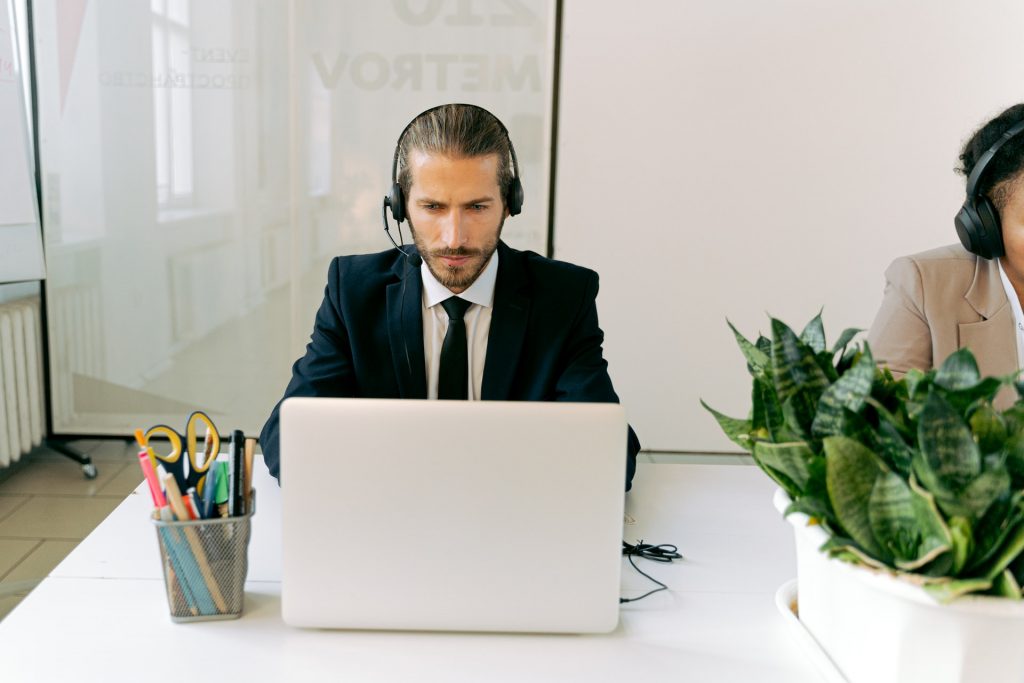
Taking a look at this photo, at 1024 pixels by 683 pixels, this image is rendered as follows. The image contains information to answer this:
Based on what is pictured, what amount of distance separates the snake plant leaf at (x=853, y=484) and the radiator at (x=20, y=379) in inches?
122

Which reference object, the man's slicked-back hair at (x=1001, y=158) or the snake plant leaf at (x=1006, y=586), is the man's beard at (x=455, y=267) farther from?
the snake plant leaf at (x=1006, y=586)

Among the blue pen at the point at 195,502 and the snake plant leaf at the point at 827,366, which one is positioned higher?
the snake plant leaf at the point at 827,366

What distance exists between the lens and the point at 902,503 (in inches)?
35.1

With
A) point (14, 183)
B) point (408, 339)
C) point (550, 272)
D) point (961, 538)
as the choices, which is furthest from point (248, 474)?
point (14, 183)

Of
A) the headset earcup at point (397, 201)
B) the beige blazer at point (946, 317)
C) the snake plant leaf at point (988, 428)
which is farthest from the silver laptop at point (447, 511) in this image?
the beige blazer at point (946, 317)

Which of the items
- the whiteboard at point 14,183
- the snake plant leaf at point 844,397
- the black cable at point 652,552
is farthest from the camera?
the whiteboard at point 14,183

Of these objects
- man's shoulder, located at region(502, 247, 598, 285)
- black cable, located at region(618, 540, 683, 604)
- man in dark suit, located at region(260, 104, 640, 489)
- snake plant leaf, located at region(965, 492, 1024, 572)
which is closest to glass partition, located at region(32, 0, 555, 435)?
man's shoulder, located at region(502, 247, 598, 285)

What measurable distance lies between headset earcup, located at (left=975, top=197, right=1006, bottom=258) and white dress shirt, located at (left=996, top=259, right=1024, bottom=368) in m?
0.10

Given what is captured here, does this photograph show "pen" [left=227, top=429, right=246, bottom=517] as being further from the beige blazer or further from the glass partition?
the glass partition

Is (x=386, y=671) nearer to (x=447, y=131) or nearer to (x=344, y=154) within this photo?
(x=447, y=131)

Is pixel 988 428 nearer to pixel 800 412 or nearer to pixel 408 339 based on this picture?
pixel 800 412

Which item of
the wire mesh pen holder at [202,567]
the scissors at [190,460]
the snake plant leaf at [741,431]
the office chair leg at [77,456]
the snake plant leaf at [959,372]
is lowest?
the office chair leg at [77,456]

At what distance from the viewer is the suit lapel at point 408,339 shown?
1792 millimetres

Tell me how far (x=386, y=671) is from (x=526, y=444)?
0.28 m
